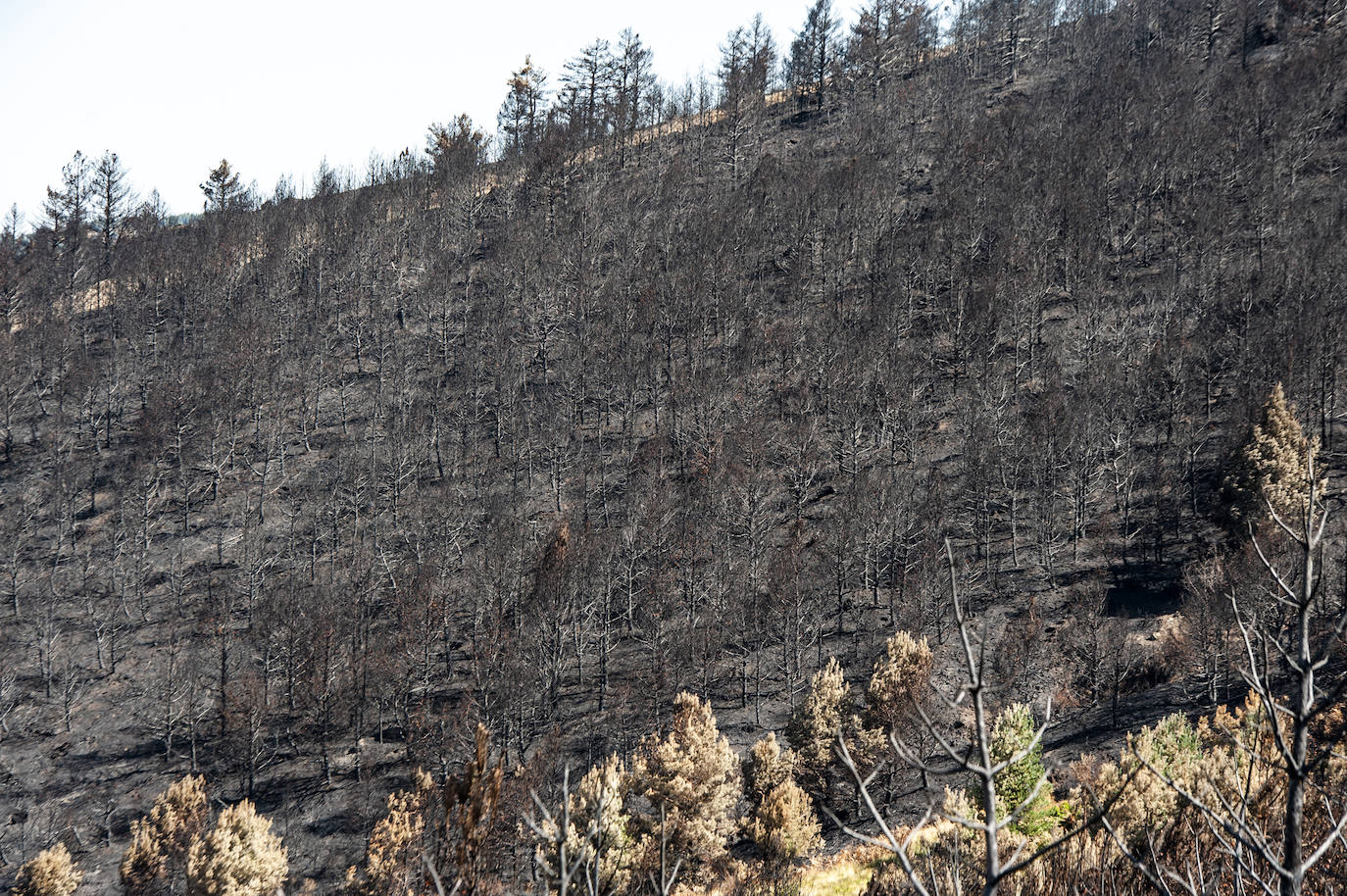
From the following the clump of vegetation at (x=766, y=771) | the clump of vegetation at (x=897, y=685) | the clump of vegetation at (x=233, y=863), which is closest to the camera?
the clump of vegetation at (x=233, y=863)

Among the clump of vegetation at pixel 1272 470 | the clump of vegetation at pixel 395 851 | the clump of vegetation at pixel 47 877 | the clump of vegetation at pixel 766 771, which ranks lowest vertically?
the clump of vegetation at pixel 47 877

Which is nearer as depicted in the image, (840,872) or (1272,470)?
(840,872)

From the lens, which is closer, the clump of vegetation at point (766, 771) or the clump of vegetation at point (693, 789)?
A: the clump of vegetation at point (693, 789)

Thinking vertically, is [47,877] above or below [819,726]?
below

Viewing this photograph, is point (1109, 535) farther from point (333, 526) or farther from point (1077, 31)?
point (1077, 31)

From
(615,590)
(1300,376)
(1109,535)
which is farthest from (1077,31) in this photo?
(615,590)

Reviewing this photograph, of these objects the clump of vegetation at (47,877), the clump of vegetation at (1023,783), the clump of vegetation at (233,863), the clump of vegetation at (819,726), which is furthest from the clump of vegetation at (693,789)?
the clump of vegetation at (47,877)

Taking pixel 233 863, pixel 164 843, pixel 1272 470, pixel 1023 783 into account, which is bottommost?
pixel 164 843

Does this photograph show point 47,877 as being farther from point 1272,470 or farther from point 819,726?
point 1272,470

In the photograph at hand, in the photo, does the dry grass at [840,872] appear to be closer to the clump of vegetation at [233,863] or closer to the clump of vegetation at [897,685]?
A: the clump of vegetation at [897,685]

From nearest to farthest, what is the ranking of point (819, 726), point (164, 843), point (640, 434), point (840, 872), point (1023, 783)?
point (1023, 783) → point (840, 872) → point (164, 843) → point (819, 726) → point (640, 434)

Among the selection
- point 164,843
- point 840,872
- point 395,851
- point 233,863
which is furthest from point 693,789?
point 164,843

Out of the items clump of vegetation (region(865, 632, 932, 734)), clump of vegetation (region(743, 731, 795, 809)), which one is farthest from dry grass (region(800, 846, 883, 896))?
clump of vegetation (region(865, 632, 932, 734))

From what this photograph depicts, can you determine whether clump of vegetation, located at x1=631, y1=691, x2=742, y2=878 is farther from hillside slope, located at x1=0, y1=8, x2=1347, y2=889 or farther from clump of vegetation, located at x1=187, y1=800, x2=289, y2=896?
clump of vegetation, located at x1=187, y1=800, x2=289, y2=896
